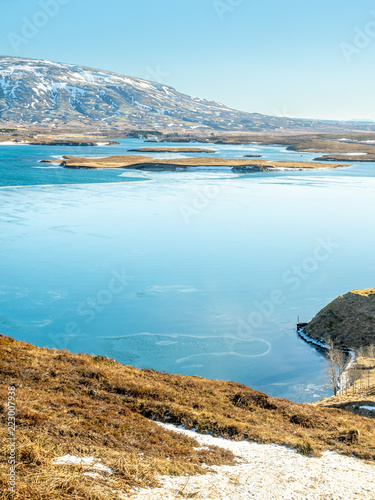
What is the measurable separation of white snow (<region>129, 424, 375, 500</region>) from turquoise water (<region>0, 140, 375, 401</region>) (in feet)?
32.1

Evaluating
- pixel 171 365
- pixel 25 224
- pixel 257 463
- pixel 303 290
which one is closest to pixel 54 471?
pixel 257 463

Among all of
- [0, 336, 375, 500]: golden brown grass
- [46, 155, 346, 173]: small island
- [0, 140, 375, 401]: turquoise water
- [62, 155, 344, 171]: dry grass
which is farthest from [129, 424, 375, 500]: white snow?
[62, 155, 344, 171]: dry grass

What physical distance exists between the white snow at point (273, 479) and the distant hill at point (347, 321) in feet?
49.9

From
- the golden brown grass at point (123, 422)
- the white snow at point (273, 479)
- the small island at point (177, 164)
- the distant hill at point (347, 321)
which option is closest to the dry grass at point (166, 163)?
the small island at point (177, 164)

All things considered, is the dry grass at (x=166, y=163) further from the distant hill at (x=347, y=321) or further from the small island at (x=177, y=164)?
the distant hill at (x=347, y=321)

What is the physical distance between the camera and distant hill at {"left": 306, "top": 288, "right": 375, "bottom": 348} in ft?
88.5

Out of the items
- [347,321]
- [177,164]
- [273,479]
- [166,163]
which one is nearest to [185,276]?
[347,321]

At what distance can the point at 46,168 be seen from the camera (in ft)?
344

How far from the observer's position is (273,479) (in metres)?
10.8

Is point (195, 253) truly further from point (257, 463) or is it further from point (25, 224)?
point (257, 463)

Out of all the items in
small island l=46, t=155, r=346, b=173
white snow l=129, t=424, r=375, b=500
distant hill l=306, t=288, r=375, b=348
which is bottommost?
distant hill l=306, t=288, r=375, b=348

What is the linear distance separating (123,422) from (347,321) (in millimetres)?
18642

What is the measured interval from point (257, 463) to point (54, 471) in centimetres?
502

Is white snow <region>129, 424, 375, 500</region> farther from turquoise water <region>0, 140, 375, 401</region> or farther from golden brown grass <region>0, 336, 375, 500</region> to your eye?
turquoise water <region>0, 140, 375, 401</region>
